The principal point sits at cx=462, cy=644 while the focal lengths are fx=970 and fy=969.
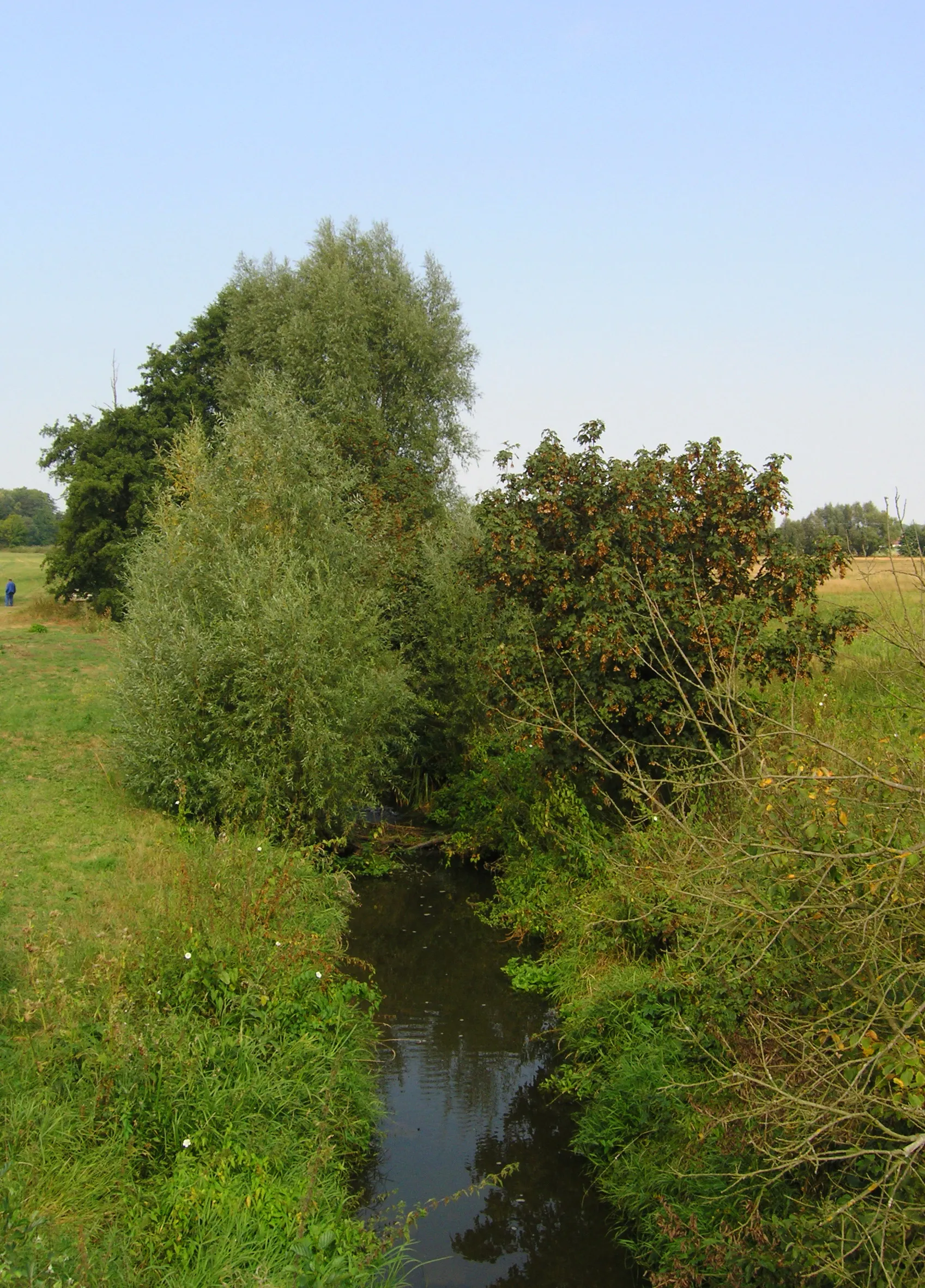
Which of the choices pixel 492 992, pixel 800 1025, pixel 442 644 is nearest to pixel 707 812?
pixel 492 992

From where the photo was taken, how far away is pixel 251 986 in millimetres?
8461

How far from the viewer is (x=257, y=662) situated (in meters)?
14.1

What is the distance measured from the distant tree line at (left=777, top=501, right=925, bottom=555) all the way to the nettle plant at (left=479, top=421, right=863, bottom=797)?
46 cm

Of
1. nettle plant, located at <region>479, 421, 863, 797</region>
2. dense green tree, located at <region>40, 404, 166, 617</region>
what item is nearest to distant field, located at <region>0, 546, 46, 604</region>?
dense green tree, located at <region>40, 404, 166, 617</region>

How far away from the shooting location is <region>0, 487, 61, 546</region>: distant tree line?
288 ft

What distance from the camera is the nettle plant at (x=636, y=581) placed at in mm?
11750

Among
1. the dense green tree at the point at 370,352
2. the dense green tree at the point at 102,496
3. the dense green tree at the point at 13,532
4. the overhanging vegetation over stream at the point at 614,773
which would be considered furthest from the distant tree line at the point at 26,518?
the overhanging vegetation over stream at the point at 614,773

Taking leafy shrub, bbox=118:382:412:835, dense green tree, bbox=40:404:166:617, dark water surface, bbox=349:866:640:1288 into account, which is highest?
dense green tree, bbox=40:404:166:617

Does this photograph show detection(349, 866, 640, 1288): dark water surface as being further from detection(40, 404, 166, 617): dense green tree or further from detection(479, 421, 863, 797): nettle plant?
detection(40, 404, 166, 617): dense green tree

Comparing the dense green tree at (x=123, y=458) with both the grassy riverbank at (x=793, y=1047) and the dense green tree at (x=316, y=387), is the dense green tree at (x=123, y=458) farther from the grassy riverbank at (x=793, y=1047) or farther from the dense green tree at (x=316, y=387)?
the grassy riverbank at (x=793, y=1047)

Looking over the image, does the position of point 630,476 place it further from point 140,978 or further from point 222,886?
point 140,978

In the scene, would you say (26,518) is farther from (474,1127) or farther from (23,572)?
(474,1127)

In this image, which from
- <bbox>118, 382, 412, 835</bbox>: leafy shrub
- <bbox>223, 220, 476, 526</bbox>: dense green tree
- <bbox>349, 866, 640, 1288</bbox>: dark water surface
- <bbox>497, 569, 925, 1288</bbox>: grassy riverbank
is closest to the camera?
<bbox>497, 569, 925, 1288</bbox>: grassy riverbank

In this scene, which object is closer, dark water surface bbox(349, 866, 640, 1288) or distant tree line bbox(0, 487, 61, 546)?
dark water surface bbox(349, 866, 640, 1288)
